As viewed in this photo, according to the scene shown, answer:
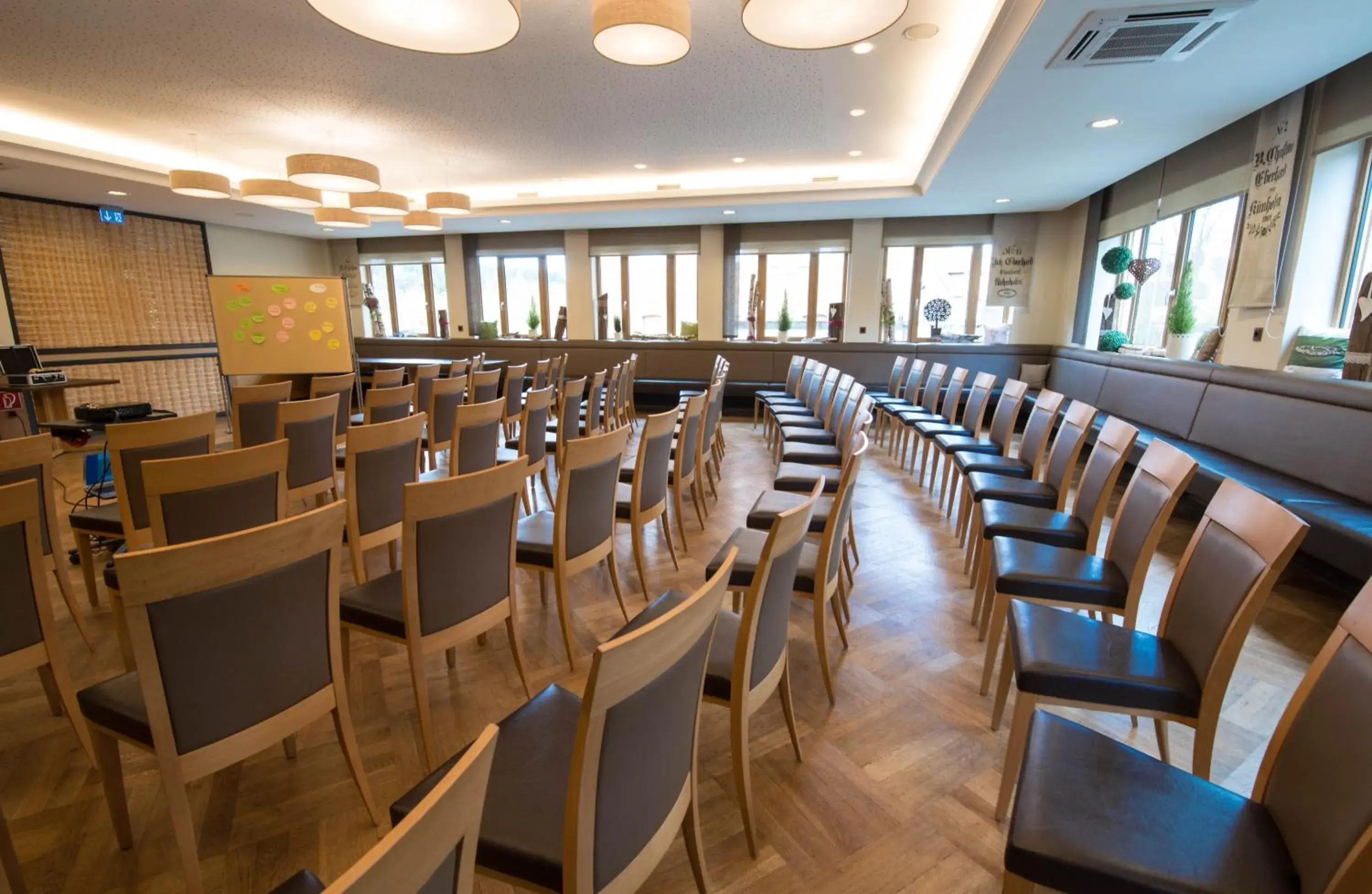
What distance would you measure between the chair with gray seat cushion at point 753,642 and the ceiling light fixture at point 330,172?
473 cm

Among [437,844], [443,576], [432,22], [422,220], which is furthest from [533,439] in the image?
[422,220]

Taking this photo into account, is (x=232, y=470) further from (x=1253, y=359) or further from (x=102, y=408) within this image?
(x=1253, y=359)

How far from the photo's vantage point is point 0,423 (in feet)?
16.4

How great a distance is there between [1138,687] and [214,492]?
2719 mm

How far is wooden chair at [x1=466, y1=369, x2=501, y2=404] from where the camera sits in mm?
4855

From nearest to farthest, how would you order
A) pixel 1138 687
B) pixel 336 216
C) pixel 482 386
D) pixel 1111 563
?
pixel 1138 687
pixel 1111 563
pixel 482 386
pixel 336 216

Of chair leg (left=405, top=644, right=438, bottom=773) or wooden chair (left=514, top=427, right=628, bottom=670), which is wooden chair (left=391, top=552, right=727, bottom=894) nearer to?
chair leg (left=405, top=644, right=438, bottom=773)

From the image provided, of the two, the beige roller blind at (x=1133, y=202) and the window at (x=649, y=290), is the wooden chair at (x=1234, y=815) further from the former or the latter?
the window at (x=649, y=290)

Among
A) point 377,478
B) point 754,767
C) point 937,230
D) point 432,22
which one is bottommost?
point 754,767

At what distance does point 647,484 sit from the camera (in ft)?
9.46

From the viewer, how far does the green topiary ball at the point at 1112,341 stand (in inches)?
242

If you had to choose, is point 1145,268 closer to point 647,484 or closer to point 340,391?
point 647,484

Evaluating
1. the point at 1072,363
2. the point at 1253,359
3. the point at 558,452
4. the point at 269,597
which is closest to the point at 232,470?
the point at 269,597

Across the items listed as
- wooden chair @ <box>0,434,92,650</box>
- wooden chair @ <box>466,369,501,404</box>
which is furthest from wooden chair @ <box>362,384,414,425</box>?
wooden chair @ <box>0,434,92,650</box>
